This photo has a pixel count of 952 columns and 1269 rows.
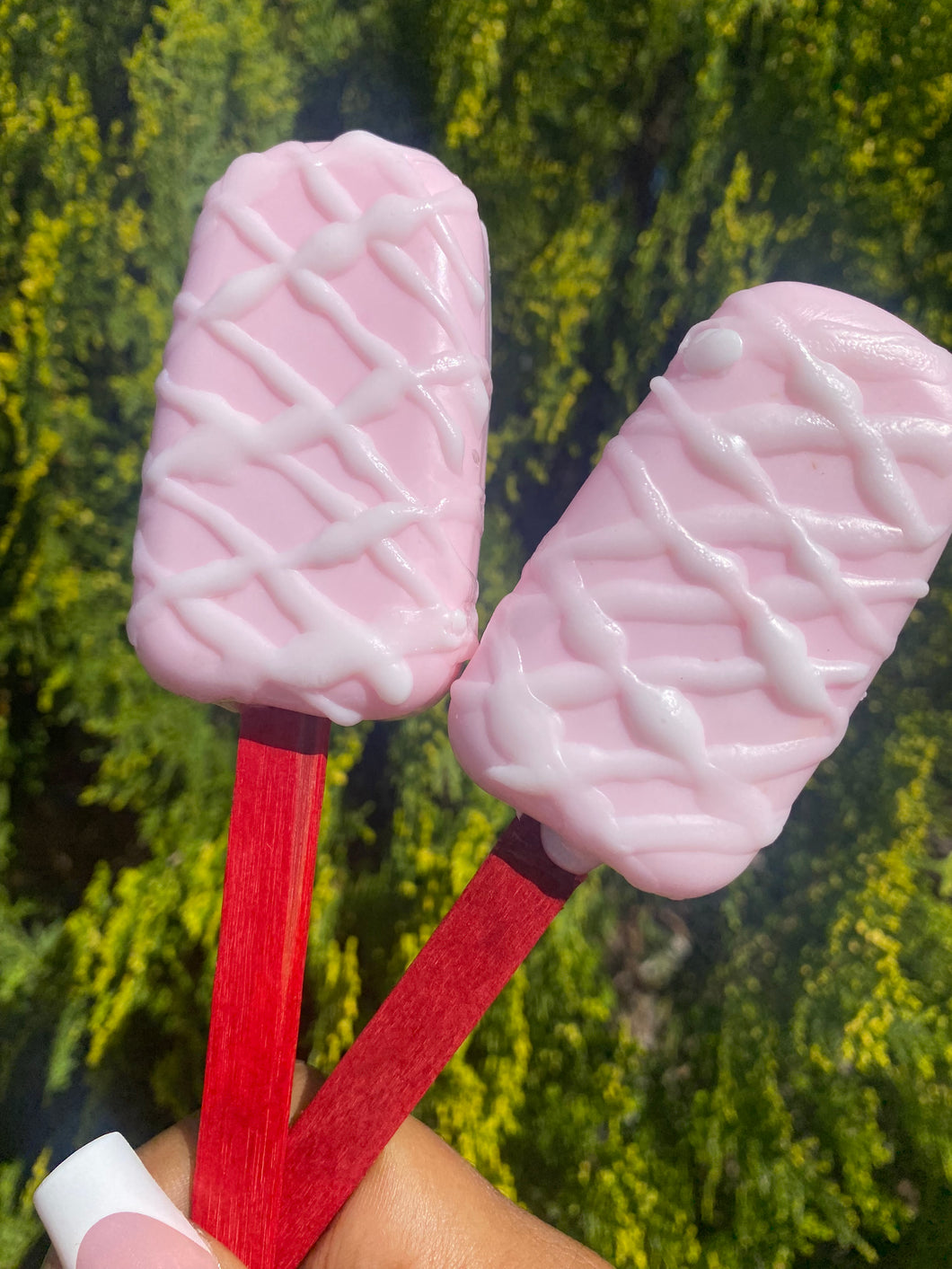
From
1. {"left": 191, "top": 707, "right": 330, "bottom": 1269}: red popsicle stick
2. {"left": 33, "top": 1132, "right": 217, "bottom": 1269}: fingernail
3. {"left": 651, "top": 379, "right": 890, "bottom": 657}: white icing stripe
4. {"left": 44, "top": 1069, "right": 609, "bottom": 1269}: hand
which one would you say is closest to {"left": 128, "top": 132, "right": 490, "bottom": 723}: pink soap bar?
{"left": 191, "top": 707, "right": 330, "bottom": 1269}: red popsicle stick

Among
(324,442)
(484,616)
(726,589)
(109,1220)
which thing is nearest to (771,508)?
(726,589)

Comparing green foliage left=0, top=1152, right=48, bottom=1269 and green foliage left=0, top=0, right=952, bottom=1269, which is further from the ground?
green foliage left=0, top=0, right=952, bottom=1269

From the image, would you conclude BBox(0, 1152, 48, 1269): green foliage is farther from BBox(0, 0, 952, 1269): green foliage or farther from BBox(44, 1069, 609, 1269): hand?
BBox(44, 1069, 609, 1269): hand

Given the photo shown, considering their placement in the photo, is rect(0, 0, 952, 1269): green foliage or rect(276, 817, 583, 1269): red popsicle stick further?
rect(0, 0, 952, 1269): green foliage

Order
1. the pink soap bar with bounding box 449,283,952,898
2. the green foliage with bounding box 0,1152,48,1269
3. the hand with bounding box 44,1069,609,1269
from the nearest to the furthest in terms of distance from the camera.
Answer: the pink soap bar with bounding box 449,283,952,898
the hand with bounding box 44,1069,609,1269
the green foliage with bounding box 0,1152,48,1269

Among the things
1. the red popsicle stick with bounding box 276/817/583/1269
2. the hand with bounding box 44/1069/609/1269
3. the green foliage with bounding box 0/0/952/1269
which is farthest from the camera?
the green foliage with bounding box 0/0/952/1269

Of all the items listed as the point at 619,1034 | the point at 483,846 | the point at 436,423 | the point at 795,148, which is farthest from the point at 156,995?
the point at 795,148

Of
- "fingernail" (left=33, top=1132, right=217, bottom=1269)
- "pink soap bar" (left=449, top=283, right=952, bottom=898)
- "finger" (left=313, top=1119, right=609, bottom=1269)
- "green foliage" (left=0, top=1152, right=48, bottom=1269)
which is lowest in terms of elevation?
"green foliage" (left=0, top=1152, right=48, bottom=1269)

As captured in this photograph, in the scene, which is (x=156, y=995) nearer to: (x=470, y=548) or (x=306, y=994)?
(x=306, y=994)
